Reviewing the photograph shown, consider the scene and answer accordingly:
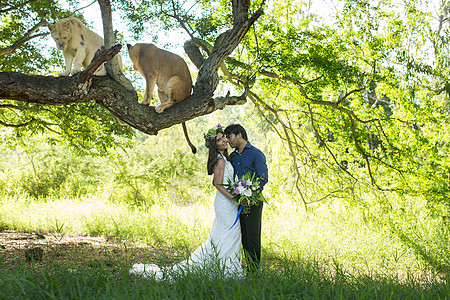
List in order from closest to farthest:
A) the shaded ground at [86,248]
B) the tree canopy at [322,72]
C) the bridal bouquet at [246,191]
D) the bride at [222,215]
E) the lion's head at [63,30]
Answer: the lion's head at [63,30]
the bridal bouquet at [246,191]
the bride at [222,215]
the shaded ground at [86,248]
the tree canopy at [322,72]

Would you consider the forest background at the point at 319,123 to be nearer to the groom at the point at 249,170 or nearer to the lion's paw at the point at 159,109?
the groom at the point at 249,170

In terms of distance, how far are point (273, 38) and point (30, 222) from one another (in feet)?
23.0

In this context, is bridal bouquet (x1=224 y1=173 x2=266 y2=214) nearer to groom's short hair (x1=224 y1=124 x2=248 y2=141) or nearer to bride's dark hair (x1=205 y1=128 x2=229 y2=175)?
bride's dark hair (x1=205 y1=128 x2=229 y2=175)

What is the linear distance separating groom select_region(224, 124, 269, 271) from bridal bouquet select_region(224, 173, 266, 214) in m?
0.14

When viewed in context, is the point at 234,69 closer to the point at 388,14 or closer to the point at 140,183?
the point at 388,14

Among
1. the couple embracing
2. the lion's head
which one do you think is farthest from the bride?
the lion's head

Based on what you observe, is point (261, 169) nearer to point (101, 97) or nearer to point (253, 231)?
point (253, 231)

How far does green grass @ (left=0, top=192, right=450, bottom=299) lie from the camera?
3379 millimetres

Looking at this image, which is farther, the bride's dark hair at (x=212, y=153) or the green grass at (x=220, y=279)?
the bride's dark hair at (x=212, y=153)

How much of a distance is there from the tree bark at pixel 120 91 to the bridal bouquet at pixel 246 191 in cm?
101

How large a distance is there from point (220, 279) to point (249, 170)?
2.10 metres

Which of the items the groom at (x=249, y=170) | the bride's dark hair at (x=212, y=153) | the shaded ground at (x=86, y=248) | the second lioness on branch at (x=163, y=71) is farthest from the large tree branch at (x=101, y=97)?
the shaded ground at (x=86, y=248)

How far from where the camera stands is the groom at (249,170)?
5.04 metres

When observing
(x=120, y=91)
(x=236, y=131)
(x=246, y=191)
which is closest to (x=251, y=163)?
(x=236, y=131)
